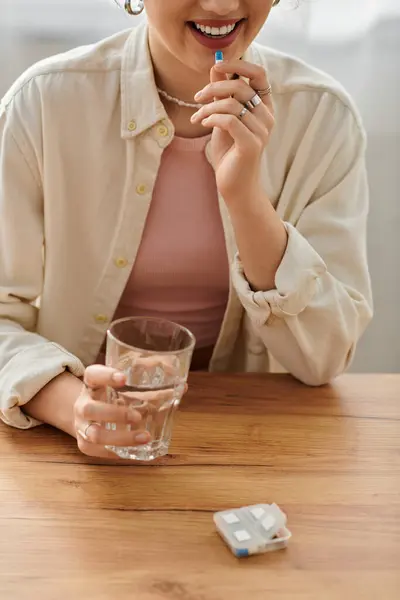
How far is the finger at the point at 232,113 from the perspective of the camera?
1.09 metres

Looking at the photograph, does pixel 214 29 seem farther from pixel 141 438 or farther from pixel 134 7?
pixel 141 438

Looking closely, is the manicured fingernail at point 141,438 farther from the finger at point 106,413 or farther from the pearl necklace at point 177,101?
the pearl necklace at point 177,101

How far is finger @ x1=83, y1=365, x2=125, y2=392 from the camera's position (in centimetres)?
88

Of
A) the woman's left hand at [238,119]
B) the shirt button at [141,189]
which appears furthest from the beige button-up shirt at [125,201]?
the woman's left hand at [238,119]

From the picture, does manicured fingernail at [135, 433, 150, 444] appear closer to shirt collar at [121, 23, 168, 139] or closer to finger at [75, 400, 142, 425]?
finger at [75, 400, 142, 425]

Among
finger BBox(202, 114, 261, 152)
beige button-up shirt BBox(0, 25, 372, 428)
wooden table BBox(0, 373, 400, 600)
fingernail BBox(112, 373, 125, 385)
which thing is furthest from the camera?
beige button-up shirt BBox(0, 25, 372, 428)

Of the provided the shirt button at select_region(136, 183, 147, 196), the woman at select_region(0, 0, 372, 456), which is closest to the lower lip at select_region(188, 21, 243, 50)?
the woman at select_region(0, 0, 372, 456)

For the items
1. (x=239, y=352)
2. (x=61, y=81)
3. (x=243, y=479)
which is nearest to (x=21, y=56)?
(x=61, y=81)

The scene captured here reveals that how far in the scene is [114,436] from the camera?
92cm

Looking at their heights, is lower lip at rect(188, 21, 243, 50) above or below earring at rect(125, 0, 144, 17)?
below

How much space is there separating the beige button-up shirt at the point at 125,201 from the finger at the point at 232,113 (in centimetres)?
16

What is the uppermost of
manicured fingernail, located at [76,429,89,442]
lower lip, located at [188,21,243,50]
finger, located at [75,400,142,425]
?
lower lip, located at [188,21,243,50]

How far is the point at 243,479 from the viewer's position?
94 cm

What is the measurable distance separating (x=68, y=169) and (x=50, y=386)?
1.22ft
